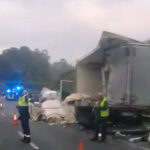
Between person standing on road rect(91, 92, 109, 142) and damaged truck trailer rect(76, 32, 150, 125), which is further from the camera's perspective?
damaged truck trailer rect(76, 32, 150, 125)

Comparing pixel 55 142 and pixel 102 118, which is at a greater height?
pixel 102 118

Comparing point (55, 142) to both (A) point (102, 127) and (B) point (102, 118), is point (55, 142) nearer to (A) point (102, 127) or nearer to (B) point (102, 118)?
(A) point (102, 127)

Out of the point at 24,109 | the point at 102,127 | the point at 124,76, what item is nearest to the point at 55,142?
the point at 24,109

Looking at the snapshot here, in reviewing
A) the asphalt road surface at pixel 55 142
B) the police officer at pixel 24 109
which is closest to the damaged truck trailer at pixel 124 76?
the asphalt road surface at pixel 55 142

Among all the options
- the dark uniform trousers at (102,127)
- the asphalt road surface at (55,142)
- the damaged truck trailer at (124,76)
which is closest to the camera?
the asphalt road surface at (55,142)

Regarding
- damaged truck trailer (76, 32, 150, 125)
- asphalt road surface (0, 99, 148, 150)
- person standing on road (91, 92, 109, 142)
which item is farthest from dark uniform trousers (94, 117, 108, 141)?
damaged truck trailer (76, 32, 150, 125)

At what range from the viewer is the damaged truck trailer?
18.5 metres

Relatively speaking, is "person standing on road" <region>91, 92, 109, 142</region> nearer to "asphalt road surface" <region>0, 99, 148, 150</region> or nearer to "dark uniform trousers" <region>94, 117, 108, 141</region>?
"dark uniform trousers" <region>94, 117, 108, 141</region>

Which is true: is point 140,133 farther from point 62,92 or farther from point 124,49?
point 62,92

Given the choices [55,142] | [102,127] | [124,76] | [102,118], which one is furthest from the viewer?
[124,76]

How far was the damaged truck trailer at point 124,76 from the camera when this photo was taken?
18.5 m

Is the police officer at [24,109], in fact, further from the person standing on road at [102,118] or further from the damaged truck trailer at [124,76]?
the damaged truck trailer at [124,76]

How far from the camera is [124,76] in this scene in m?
18.7

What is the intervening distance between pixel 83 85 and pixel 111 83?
327 centimetres
